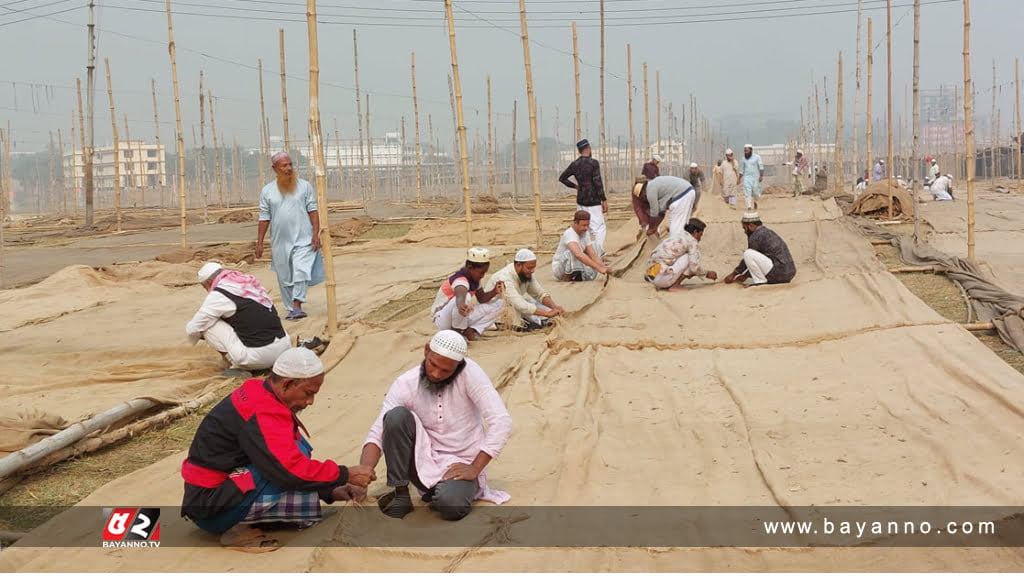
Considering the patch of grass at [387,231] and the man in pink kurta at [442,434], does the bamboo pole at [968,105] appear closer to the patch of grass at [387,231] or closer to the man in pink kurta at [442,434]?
the man in pink kurta at [442,434]

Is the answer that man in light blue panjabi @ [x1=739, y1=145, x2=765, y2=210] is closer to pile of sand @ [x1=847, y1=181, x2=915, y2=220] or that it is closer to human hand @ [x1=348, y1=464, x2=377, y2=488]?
pile of sand @ [x1=847, y1=181, x2=915, y2=220]

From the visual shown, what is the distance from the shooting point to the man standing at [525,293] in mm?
7656

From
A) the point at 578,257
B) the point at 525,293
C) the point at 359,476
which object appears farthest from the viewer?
the point at 578,257

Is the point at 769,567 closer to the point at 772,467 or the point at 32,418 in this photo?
the point at 772,467

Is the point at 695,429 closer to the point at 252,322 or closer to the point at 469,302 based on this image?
the point at 469,302

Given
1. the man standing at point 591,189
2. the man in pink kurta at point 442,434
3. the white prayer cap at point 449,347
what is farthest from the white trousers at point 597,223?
the white prayer cap at point 449,347

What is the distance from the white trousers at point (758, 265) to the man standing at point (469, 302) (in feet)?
8.72

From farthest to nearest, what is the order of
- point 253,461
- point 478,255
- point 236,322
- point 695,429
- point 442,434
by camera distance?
point 478,255 → point 236,322 → point 695,429 → point 442,434 → point 253,461

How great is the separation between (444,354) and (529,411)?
5.71 feet

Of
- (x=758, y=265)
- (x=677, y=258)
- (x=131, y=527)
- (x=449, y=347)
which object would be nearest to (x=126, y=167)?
(x=677, y=258)

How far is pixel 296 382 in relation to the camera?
11.7 feet

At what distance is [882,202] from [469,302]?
34.9 ft

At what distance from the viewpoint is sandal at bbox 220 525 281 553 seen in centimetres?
358

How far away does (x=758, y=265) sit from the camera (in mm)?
9133
